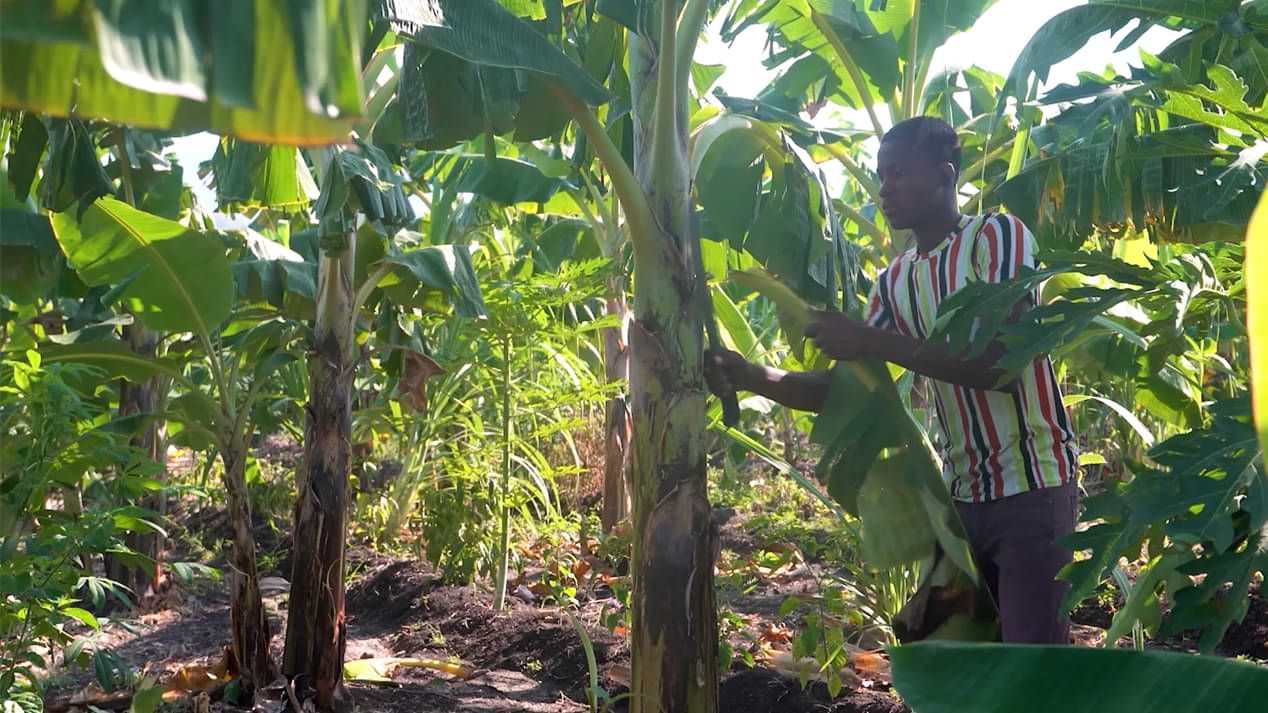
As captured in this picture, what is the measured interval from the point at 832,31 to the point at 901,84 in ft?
1.68

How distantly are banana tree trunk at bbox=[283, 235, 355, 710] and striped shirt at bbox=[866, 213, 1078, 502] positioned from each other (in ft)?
7.71

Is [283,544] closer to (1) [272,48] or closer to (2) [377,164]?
(2) [377,164]

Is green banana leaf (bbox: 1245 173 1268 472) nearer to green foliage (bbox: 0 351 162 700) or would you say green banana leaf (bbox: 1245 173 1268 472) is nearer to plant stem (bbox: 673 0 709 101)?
plant stem (bbox: 673 0 709 101)

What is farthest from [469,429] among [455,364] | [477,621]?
[477,621]

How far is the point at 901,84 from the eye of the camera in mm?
5465

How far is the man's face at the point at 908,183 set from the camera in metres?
2.88

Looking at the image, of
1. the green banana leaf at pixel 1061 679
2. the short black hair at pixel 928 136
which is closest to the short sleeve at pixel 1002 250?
the short black hair at pixel 928 136

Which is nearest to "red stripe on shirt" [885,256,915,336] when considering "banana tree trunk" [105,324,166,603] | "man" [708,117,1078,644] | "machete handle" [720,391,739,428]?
"man" [708,117,1078,644]

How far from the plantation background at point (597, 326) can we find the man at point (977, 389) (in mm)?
130

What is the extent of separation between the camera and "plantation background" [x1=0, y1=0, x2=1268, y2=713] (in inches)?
52.4

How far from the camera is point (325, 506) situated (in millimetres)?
4164

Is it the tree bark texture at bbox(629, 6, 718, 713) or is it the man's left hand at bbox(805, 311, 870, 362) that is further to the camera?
the tree bark texture at bbox(629, 6, 718, 713)

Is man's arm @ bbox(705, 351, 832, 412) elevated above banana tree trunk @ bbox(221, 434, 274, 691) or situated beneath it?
elevated above

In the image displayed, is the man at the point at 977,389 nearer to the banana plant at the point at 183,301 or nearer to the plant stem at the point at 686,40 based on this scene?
the plant stem at the point at 686,40
